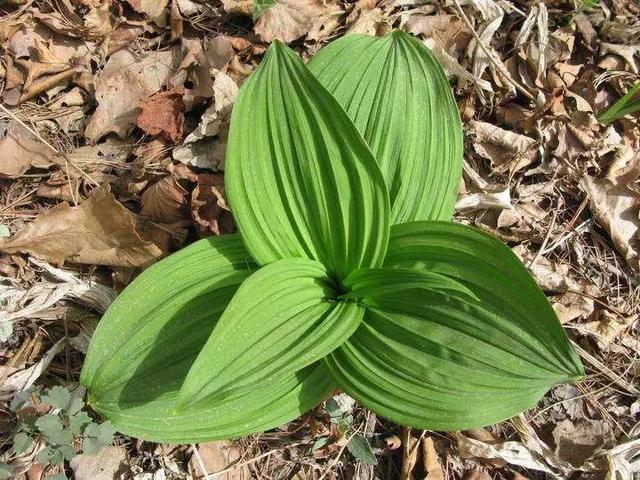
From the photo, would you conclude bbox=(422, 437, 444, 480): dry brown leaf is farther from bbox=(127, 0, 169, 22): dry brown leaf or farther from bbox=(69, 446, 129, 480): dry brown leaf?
bbox=(127, 0, 169, 22): dry brown leaf

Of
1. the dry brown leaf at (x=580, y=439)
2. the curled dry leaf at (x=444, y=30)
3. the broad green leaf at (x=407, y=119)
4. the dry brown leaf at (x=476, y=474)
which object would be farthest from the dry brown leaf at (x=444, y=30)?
the dry brown leaf at (x=476, y=474)

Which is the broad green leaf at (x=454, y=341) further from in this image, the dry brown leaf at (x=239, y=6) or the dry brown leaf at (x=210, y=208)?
the dry brown leaf at (x=239, y=6)

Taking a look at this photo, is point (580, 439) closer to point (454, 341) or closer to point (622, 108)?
point (454, 341)

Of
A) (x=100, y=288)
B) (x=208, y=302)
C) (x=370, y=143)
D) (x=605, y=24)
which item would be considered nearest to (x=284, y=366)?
(x=208, y=302)

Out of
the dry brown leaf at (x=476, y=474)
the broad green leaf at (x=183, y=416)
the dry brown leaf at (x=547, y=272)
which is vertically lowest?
the dry brown leaf at (x=476, y=474)

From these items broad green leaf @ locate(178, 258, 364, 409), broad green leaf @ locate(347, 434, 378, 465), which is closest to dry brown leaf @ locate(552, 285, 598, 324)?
broad green leaf @ locate(347, 434, 378, 465)

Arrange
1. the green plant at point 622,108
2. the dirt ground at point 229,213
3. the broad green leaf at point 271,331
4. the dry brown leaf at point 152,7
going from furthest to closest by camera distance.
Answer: the dry brown leaf at point 152,7, the green plant at point 622,108, the dirt ground at point 229,213, the broad green leaf at point 271,331
